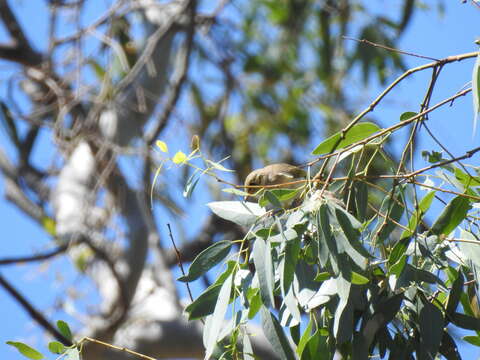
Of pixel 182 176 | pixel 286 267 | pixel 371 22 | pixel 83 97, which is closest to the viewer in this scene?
pixel 286 267

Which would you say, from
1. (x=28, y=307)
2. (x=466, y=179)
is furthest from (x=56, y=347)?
(x=28, y=307)

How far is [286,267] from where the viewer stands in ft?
3.10

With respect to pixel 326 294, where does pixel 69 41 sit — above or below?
above

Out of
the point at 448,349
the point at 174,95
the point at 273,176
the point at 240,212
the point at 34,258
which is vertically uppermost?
the point at 174,95

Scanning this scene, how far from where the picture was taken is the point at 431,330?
3.21ft

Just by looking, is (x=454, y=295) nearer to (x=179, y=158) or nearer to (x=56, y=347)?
(x=179, y=158)

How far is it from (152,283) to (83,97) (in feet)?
2.94

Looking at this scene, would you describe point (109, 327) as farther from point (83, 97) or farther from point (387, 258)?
point (387, 258)

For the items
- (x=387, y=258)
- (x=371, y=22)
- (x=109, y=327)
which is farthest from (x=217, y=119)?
(x=387, y=258)

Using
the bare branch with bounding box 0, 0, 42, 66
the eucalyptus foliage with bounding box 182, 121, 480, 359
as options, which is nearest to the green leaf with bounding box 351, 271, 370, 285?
the eucalyptus foliage with bounding box 182, 121, 480, 359

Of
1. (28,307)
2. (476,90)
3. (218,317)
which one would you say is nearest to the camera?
(476,90)

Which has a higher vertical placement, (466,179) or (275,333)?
(466,179)

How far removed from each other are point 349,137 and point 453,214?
186 millimetres

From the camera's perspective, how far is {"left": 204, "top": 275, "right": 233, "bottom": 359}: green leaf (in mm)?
969
